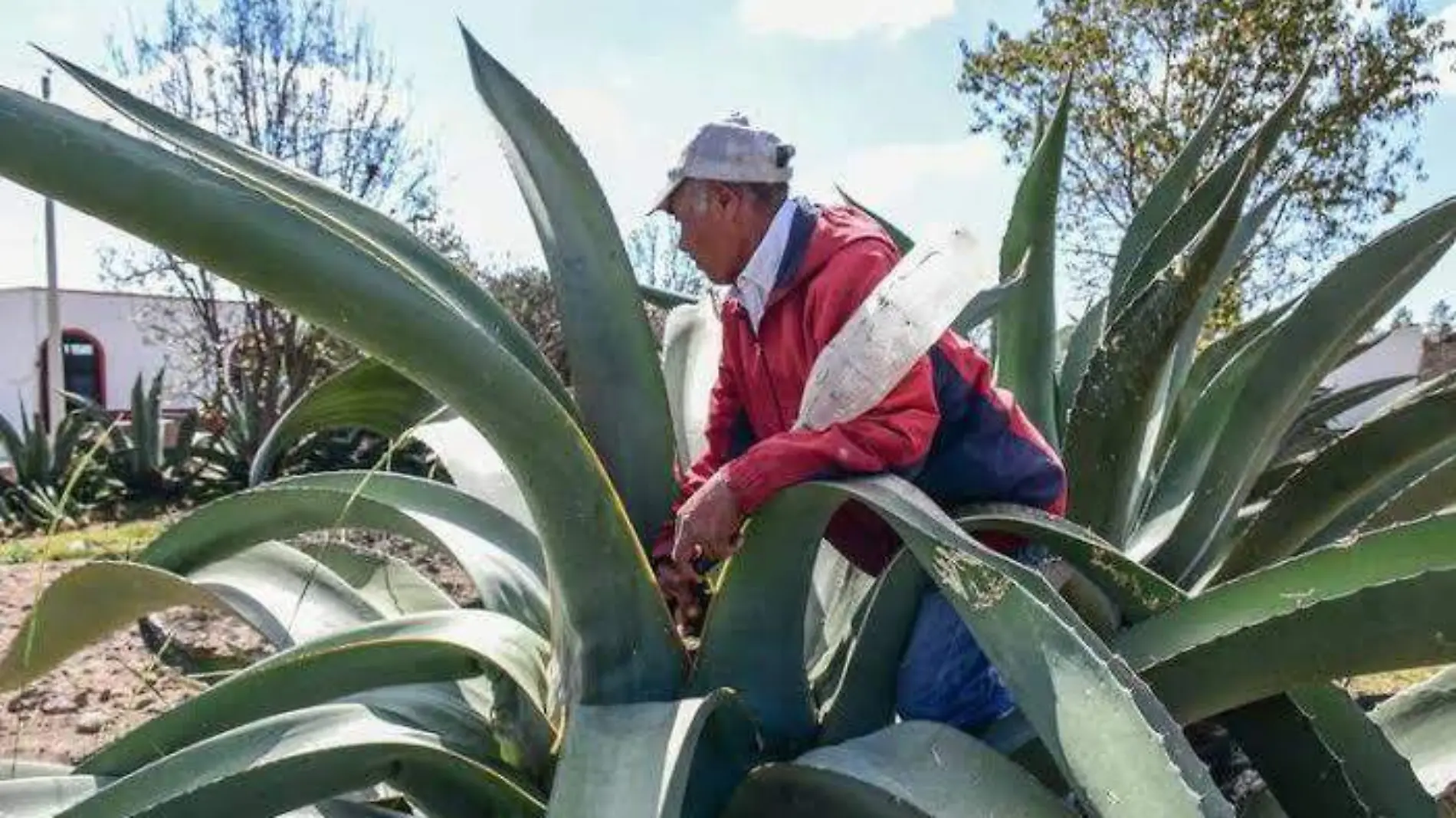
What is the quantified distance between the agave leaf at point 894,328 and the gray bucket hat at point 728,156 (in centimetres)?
36

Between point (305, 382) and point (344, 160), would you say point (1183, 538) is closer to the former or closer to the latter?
point (305, 382)

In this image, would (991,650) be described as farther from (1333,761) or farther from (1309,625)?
(1333,761)

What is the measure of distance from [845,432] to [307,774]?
24.1 inches

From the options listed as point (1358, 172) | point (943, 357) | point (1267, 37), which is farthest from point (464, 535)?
point (1358, 172)

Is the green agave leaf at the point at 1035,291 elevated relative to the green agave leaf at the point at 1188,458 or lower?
elevated

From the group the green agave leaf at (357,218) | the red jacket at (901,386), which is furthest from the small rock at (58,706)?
the green agave leaf at (357,218)

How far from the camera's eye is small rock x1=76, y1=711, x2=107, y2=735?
2.76 m

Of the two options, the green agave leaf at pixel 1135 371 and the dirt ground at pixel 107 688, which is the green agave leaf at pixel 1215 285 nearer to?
the green agave leaf at pixel 1135 371

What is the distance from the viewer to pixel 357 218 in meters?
1.50

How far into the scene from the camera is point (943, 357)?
1735mm

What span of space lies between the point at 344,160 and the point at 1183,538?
12399mm

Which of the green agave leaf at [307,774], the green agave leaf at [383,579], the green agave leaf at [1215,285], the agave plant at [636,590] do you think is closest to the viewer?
the agave plant at [636,590]

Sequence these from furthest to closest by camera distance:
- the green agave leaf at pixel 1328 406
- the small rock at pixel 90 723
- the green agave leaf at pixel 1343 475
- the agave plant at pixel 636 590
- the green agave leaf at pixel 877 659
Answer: the green agave leaf at pixel 1328 406, the small rock at pixel 90 723, the green agave leaf at pixel 1343 475, the green agave leaf at pixel 877 659, the agave plant at pixel 636 590

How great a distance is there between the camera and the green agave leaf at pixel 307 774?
1216mm
